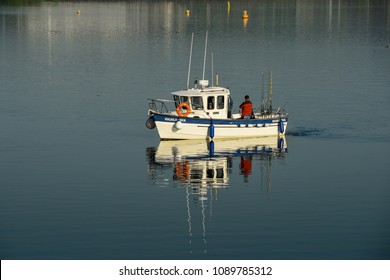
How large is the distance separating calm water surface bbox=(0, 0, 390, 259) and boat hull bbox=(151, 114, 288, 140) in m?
0.75

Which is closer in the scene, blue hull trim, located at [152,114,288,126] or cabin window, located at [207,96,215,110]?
blue hull trim, located at [152,114,288,126]

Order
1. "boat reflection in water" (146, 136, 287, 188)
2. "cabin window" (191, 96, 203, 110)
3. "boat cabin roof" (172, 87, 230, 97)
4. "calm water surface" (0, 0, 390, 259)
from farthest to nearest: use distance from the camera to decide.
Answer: "cabin window" (191, 96, 203, 110)
"boat cabin roof" (172, 87, 230, 97)
"boat reflection in water" (146, 136, 287, 188)
"calm water surface" (0, 0, 390, 259)

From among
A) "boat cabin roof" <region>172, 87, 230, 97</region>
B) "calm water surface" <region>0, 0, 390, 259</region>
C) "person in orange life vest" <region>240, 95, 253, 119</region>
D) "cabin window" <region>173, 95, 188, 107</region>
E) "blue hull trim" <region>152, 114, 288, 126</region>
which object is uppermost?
"boat cabin roof" <region>172, 87, 230, 97</region>

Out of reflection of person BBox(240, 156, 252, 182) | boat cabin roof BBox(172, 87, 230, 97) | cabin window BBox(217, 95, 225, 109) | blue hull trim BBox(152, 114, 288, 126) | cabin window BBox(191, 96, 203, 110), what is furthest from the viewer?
cabin window BBox(217, 95, 225, 109)

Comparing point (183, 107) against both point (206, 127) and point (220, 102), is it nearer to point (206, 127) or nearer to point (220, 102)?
point (206, 127)

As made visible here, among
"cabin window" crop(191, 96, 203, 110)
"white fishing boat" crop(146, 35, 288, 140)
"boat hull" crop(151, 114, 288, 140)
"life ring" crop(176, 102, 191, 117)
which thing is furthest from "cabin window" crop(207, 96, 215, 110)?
"life ring" crop(176, 102, 191, 117)

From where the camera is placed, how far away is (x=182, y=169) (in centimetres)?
5650

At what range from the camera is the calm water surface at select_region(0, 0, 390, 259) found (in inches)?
1657

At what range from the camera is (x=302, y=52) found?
126m

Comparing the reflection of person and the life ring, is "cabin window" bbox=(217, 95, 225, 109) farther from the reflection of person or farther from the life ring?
the reflection of person

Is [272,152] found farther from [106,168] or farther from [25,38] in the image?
[25,38]

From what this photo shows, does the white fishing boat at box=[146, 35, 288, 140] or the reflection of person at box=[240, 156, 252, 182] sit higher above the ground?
the white fishing boat at box=[146, 35, 288, 140]

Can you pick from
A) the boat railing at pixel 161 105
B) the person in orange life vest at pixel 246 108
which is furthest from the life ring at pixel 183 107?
the person in orange life vest at pixel 246 108
